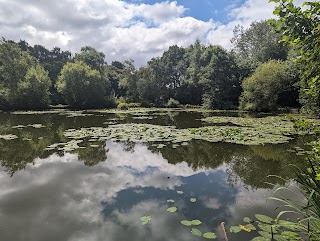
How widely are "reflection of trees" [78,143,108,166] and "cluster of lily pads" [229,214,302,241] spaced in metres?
5.19

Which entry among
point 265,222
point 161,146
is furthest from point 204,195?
point 161,146

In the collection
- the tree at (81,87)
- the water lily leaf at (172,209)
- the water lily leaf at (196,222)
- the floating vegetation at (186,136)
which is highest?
the tree at (81,87)

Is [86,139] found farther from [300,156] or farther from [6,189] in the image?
[300,156]

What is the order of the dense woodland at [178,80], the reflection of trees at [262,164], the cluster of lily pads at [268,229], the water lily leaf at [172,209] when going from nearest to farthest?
the cluster of lily pads at [268,229]
the water lily leaf at [172,209]
the reflection of trees at [262,164]
the dense woodland at [178,80]

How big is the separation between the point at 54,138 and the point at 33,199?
7265mm

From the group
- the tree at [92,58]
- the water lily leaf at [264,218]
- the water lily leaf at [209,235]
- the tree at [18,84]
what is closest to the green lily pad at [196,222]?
the water lily leaf at [209,235]

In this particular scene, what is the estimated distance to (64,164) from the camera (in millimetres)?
7742

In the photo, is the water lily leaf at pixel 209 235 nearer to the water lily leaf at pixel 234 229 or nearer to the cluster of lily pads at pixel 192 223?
the cluster of lily pads at pixel 192 223

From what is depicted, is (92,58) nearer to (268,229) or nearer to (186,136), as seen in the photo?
(186,136)

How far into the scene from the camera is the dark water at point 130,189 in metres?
4.08

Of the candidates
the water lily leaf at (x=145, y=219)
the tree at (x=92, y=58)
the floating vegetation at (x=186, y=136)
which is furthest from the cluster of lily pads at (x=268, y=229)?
the tree at (x=92, y=58)

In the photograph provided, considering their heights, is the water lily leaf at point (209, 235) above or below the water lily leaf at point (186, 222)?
above

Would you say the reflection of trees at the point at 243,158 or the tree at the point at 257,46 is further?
the tree at the point at 257,46

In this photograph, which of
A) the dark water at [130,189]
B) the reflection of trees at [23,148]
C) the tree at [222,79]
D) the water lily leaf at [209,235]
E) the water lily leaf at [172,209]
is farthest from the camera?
the tree at [222,79]
